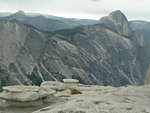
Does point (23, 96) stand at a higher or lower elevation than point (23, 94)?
lower

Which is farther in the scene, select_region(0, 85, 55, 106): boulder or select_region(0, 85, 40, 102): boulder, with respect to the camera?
select_region(0, 85, 55, 106): boulder

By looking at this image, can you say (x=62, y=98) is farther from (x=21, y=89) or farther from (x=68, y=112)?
(x=68, y=112)

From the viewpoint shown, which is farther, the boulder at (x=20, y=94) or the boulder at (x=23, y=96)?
the boulder at (x=23, y=96)

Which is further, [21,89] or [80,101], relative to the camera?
[21,89]

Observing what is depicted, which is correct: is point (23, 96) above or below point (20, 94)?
below

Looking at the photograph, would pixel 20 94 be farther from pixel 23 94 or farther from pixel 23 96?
pixel 23 96

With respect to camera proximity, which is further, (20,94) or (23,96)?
(20,94)

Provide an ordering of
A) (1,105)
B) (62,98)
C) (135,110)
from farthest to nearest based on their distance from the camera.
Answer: (62,98), (1,105), (135,110)

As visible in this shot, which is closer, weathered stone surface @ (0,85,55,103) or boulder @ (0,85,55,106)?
weathered stone surface @ (0,85,55,103)

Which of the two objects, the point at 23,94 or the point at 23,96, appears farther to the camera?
the point at 23,94

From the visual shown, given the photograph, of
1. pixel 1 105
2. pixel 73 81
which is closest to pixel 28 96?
pixel 1 105

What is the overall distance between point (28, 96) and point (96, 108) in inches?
369

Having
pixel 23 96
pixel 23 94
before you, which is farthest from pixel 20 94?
pixel 23 96

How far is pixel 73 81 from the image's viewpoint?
190 ft
